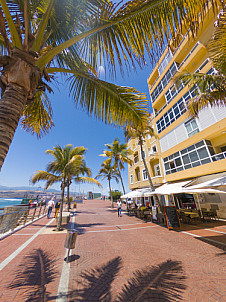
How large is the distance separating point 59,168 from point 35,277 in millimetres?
7407

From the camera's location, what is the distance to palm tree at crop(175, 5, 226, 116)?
430cm

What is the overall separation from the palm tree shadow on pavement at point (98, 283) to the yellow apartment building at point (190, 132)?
32.2ft

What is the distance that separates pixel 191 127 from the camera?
49.1 feet

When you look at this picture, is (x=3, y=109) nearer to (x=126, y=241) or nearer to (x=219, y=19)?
(x=219, y=19)

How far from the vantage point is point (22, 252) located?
5.63 m

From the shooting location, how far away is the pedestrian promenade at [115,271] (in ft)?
10.7

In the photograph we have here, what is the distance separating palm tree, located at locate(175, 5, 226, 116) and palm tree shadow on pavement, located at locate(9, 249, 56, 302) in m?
8.83

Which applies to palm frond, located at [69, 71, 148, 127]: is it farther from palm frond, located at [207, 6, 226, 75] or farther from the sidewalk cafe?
the sidewalk cafe

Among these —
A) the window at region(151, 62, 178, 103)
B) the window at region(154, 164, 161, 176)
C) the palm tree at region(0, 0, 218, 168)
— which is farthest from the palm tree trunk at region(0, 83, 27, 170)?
the window at region(154, 164, 161, 176)

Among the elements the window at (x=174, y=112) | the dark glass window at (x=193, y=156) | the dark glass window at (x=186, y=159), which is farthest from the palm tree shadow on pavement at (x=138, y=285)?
the window at (x=174, y=112)

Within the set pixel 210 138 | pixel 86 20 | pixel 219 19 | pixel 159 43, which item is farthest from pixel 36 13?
pixel 210 138

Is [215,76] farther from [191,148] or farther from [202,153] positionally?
[191,148]

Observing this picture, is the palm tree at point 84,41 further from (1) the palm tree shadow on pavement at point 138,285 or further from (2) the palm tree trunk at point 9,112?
(1) the palm tree shadow on pavement at point 138,285

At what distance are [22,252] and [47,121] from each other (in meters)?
5.62
